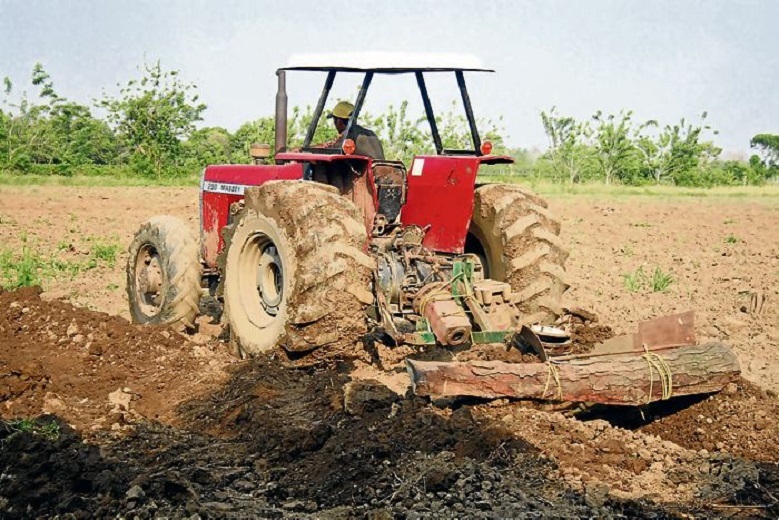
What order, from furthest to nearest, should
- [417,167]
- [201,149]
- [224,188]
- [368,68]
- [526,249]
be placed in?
[201,149] → [224,188] → [417,167] → [526,249] → [368,68]

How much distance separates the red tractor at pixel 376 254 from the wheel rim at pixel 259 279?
0.4 inches

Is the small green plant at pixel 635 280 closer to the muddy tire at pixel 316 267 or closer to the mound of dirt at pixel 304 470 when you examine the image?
the muddy tire at pixel 316 267

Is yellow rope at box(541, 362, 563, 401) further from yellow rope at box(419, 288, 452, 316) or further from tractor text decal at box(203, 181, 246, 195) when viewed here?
tractor text decal at box(203, 181, 246, 195)

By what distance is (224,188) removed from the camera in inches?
343

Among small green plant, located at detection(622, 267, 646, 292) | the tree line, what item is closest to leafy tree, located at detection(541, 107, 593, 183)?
the tree line

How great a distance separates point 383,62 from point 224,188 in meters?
2.78

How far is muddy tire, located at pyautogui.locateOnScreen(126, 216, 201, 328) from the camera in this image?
25.9 ft

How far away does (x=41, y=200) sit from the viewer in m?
20.8

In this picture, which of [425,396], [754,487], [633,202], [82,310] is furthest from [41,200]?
[754,487]

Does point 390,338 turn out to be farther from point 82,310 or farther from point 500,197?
point 82,310

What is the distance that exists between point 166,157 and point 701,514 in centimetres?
3659

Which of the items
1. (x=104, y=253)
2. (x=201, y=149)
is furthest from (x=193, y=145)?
(x=104, y=253)

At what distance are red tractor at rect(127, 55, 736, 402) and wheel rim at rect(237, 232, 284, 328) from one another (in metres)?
0.01

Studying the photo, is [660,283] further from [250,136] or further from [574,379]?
[250,136]
